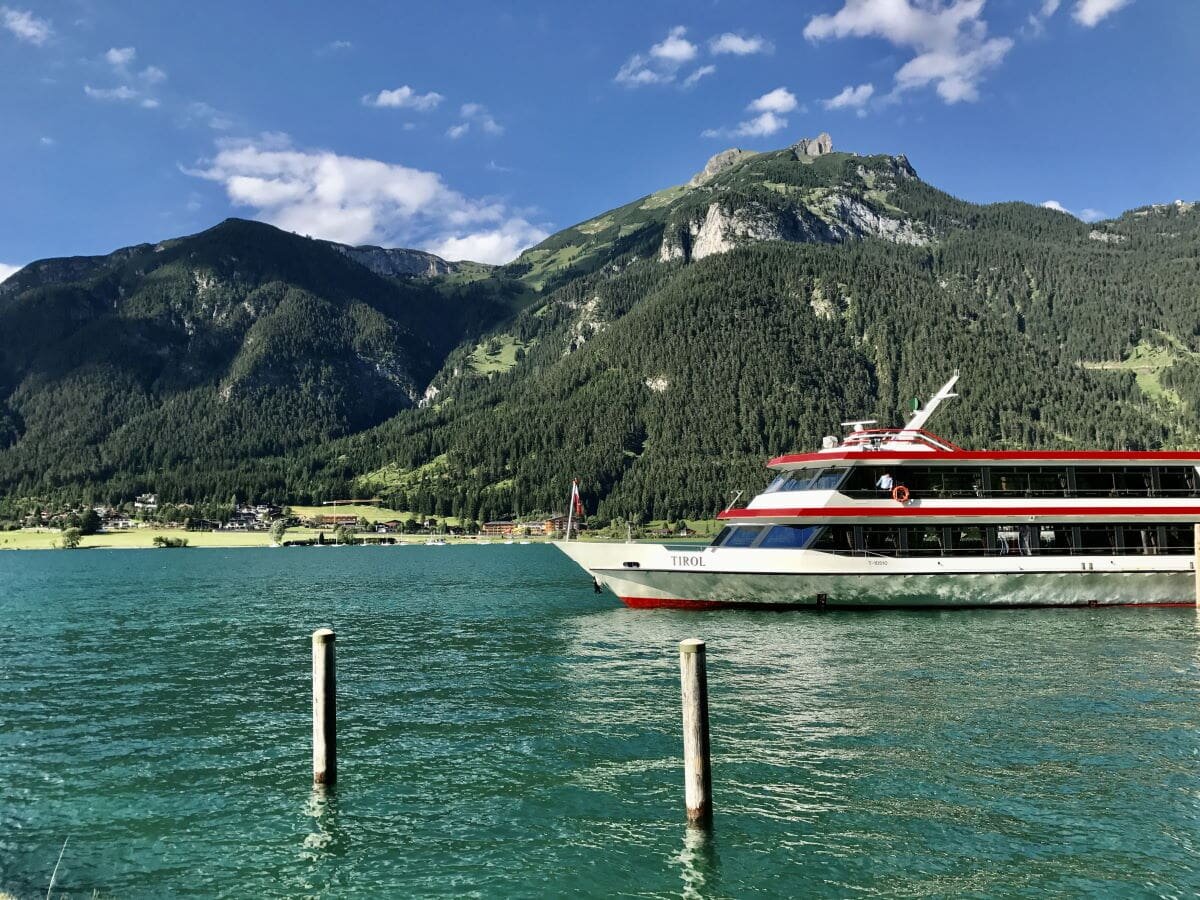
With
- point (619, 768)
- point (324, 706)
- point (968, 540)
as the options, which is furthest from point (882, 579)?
point (324, 706)

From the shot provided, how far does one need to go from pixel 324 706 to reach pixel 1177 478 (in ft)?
157

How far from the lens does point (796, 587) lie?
1706 inches

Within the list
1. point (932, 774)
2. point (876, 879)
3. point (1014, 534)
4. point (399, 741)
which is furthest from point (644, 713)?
point (1014, 534)

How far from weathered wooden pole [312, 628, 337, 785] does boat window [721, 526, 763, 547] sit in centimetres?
2944

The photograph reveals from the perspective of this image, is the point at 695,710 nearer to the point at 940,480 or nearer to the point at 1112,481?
the point at 940,480

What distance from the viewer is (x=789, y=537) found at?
4334 centimetres

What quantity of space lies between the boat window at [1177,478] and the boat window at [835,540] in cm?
1825

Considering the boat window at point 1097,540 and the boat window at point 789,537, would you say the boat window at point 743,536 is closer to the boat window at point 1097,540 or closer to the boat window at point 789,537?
the boat window at point 789,537

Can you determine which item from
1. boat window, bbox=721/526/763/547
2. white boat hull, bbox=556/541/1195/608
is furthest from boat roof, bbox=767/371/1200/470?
white boat hull, bbox=556/541/1195/608

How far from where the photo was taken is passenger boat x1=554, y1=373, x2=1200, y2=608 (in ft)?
142

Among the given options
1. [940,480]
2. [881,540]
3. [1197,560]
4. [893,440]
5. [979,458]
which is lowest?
[1197,560]

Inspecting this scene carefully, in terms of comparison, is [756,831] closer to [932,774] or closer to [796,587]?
[932,774]

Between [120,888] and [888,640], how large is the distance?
30.0 meters

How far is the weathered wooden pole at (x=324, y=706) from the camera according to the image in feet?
53.9
